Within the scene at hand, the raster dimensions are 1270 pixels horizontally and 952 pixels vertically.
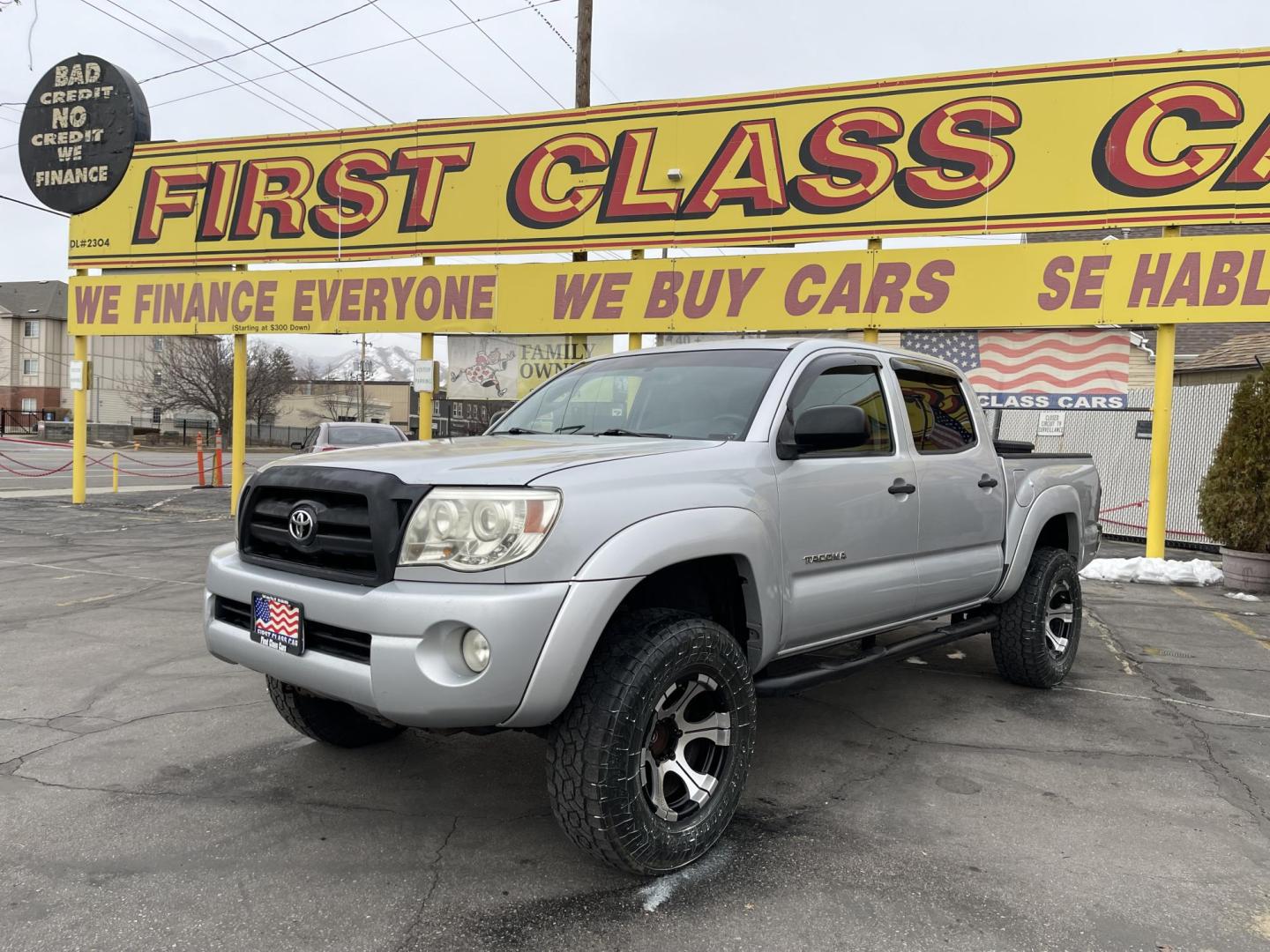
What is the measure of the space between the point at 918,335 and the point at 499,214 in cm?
599

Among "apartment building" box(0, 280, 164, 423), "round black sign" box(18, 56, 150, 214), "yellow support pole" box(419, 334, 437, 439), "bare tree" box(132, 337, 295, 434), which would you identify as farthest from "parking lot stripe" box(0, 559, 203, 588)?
"apartment building" box(0, 280, 164, 423)

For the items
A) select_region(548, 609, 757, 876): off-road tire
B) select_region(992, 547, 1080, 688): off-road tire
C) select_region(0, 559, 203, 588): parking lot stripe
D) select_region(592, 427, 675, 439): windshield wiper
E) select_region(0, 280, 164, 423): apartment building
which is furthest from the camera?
select_region(0, 280, 164, 423): apartment building

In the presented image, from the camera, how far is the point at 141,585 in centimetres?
825

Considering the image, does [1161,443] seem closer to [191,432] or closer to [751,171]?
[751,171]

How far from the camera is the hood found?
2.83 m

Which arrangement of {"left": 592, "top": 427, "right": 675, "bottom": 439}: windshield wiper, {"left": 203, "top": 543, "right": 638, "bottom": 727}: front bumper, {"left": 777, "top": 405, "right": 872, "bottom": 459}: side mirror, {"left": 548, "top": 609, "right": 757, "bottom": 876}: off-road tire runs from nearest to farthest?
{"left": 203, "top": 543, "right": 638, "bottom": 727}: front bumper → {"left": 548, "top": 609, "right": 757, "bottom": 876}: off-road tire → {"left": 777, "top": 405, "right": 872, "bottom": 459}: side mirror → {"left": 592, "top": 427, "right": 675, "bottom": 439}: windshield wiper

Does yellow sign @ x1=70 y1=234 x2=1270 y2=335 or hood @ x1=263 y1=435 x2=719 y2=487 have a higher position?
yellow sign @ x1=70 y1=234 x2=1270 y2=335

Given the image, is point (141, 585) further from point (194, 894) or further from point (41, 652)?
point (194, 894)

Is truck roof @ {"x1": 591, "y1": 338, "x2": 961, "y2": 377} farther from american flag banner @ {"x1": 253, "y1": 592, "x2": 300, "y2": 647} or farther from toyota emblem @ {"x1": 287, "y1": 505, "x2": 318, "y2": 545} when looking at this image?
american flag banner @ {"x1": 253, "y1": 592, "x2": 300, "y2": 647}

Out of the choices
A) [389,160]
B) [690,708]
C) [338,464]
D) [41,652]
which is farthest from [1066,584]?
[389,160]

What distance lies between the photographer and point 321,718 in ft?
12.9

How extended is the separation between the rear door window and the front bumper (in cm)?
233

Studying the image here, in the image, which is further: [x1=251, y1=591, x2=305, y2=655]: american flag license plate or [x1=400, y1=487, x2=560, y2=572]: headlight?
[x1=251, y1=591, x2=305, y2=655]: american flag license plate

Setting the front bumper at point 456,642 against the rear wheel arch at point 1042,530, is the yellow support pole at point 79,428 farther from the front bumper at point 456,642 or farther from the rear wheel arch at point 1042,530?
the rear wheel arch at point 1042,530
